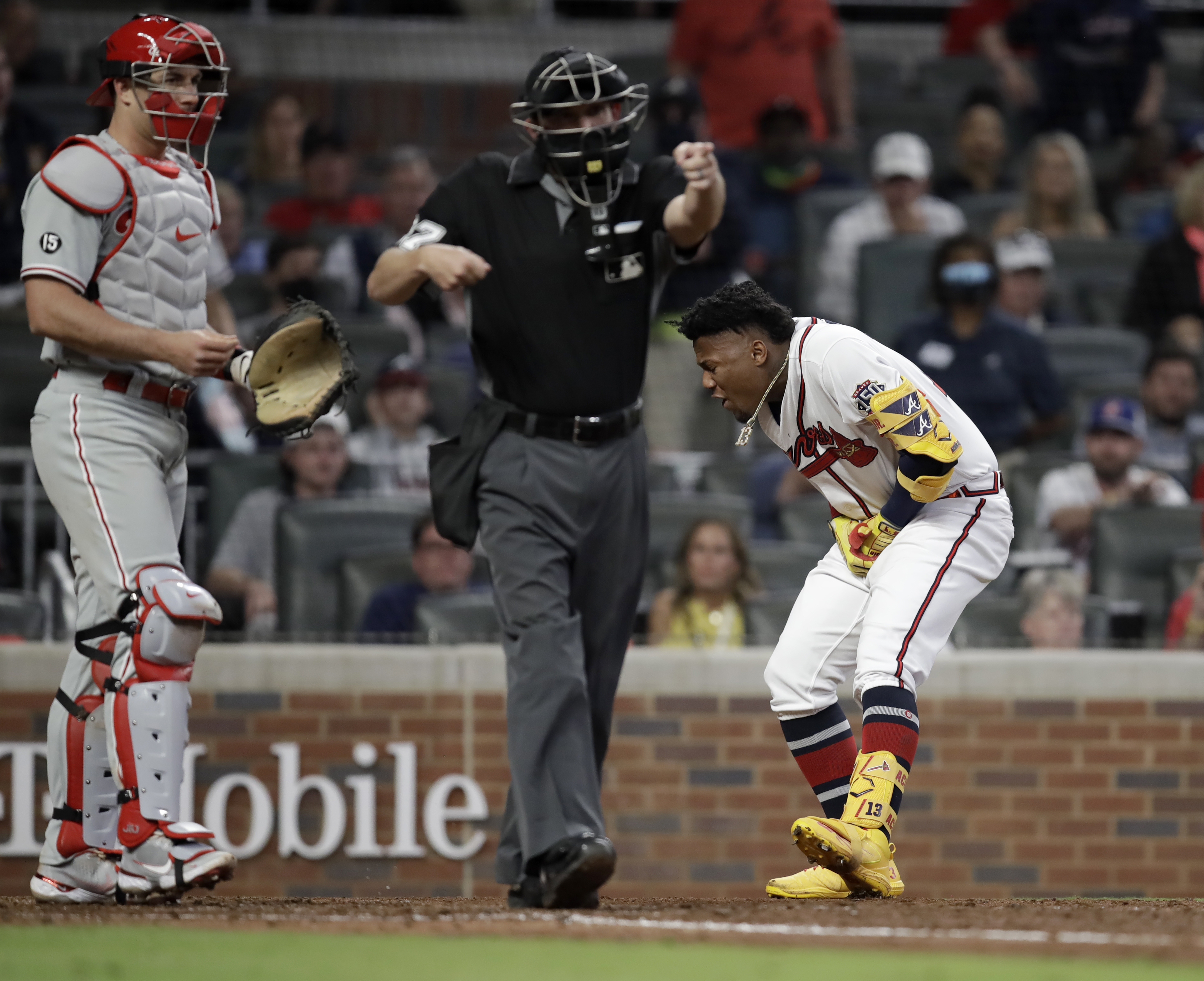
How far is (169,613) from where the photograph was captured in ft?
13.7

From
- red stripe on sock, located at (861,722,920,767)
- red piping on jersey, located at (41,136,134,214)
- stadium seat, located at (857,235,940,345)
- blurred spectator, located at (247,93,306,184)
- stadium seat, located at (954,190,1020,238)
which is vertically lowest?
red stripe on sock, located at (861,722,920,767)

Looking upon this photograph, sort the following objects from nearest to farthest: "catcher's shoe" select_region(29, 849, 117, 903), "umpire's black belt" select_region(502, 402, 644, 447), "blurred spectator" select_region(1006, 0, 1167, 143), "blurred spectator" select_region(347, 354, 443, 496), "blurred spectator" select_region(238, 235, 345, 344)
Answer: "catcher's shoe" select_region(29, 849, 117, 903), "umpire's black belt" select_region(502, 402, 644, 447), "blurred spectator" select_region(347, 354, 443, 496), "blurred spectator" select_region(238, 235, 345, 344), "blurred spectator" select_region(1006, 0, 1167, 143)

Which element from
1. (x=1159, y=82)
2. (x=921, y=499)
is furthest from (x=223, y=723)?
(x=1159, y=82)

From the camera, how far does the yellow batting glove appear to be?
452 centimetres

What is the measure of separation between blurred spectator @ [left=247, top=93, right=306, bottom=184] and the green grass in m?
6.99

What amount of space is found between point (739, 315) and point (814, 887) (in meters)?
Answer: 1.40

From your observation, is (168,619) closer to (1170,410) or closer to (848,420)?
(848,420)

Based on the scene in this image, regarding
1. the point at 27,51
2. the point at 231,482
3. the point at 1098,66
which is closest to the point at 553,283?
the point at 231,482

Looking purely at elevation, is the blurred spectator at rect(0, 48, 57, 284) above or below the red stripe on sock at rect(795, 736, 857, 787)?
above

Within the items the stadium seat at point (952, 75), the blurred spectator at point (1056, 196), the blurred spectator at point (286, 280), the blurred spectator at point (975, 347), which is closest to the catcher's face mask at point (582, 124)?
the blurred spectator at point (975, 347)

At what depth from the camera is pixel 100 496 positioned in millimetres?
4297

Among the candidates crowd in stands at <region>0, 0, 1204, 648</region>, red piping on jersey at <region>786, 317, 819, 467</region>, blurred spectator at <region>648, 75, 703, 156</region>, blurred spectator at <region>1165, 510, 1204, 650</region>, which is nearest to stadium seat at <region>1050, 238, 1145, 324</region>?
crowd in stands at <region>0, 0, 1204, 648</region>

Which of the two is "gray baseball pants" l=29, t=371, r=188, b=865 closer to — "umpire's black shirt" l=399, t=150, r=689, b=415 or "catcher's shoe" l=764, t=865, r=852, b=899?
"umpire's black shirt" l=399, t=150, r=689, b=415

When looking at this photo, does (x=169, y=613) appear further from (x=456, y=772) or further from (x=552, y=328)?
(x=456, y=772)
